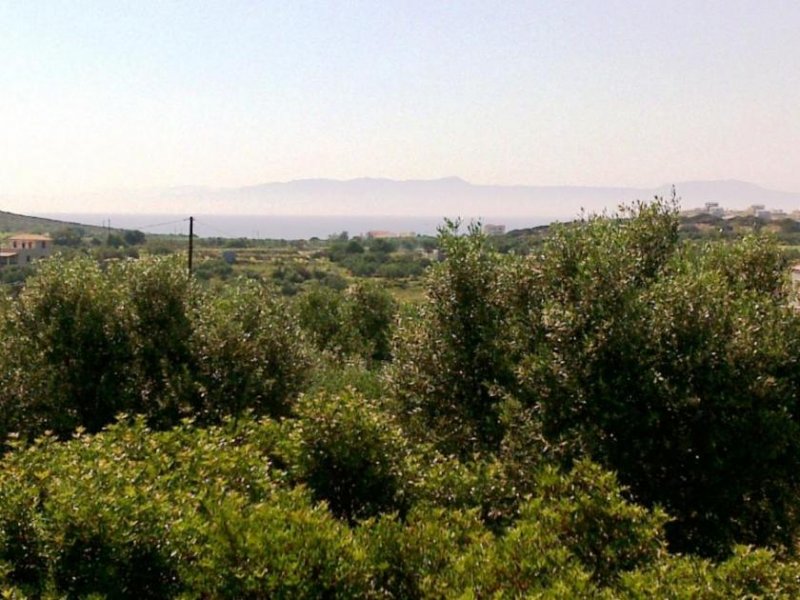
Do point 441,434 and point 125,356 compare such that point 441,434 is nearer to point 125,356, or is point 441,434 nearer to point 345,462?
point 345,462

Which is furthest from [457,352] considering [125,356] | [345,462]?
[125,356]

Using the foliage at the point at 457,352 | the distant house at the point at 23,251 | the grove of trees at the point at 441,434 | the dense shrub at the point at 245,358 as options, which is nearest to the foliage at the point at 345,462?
the grove of trees at the point at 441,434

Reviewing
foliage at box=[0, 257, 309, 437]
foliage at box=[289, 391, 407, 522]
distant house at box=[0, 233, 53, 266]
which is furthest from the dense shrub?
distant house at box=[0, 233, 53, 266]

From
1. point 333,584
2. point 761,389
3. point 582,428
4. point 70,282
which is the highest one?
point 70,282

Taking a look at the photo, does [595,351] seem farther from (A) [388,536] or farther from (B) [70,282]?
(B) [70,282]

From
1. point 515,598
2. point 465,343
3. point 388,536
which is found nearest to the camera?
point 515,598

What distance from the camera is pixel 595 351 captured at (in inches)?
575

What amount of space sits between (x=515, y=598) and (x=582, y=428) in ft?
22.0

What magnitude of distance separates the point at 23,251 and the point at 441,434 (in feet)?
567

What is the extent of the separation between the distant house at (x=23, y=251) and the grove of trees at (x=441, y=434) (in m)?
143

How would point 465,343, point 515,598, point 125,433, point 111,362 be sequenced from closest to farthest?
point 515,598
point 125,433
point 465,343
point 111,362

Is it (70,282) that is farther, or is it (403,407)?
(70,282)

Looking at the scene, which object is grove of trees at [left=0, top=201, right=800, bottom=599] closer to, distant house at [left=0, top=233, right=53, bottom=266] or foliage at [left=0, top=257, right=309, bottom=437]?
foliage at [left=0, top=257, right=309, bottom=437]

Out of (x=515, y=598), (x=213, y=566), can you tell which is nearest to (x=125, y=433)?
(x=213, y=566)
